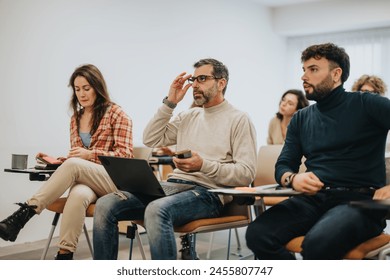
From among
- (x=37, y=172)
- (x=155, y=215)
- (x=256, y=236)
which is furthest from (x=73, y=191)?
(x=256, y=236)

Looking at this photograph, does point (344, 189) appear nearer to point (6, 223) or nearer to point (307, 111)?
point (307, 111)

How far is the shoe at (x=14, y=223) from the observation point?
87.8 inches

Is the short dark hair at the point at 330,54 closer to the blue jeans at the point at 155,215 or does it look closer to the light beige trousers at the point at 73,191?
the blue jeans at the point at 155,215

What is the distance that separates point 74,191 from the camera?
2.40 meters

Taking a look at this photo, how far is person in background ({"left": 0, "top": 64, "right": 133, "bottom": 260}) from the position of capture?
7.61ft

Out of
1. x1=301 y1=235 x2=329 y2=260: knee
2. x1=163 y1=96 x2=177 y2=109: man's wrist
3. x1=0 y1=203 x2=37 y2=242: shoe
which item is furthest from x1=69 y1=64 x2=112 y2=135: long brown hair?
x1=301 y1=235 x2=329 y2=260: knee

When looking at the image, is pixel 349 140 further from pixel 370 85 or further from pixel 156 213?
pixel 370 85

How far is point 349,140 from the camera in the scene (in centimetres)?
185

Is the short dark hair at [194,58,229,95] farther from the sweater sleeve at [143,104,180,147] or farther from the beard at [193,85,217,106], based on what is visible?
the sweater sleeve at [143,104,180,147]

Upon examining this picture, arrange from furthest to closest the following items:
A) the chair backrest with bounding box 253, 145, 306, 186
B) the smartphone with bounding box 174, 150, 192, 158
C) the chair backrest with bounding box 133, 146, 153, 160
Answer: the chair backrest with bounding box 133, 146, 153, 160 < the chair backrest with bounding box 253, 145, 306, 186 < the smartphone with bounding box 174, 150, 192, 158

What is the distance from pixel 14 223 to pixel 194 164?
0.91 meters

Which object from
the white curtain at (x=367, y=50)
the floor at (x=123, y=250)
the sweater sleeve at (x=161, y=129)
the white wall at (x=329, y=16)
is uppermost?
the white wall at (x=329, y=16)

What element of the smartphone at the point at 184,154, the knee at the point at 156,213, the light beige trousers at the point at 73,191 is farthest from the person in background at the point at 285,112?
the knee at the point at 156,213
